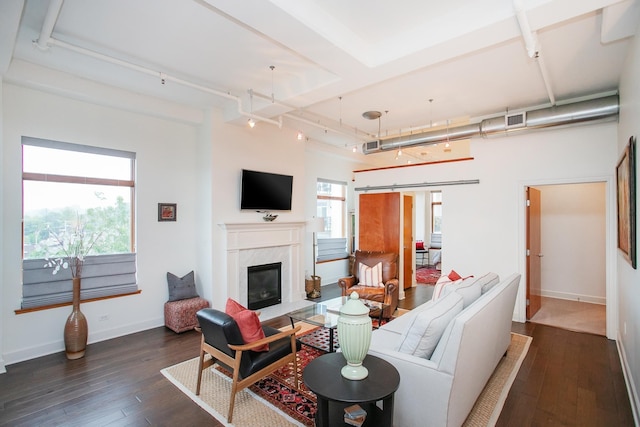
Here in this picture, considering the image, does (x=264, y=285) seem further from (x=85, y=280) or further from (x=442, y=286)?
(x=442, y=286)

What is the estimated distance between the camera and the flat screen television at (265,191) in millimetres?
5004

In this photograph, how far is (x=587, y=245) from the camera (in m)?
5.66

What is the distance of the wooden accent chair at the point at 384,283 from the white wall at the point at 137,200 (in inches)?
102

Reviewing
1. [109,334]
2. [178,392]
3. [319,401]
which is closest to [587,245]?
[319,401]

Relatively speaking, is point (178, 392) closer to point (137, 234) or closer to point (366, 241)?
point (137, 234)

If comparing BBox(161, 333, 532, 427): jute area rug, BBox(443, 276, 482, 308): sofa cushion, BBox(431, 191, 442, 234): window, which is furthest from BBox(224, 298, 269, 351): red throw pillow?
BBox(431, 191, 442, 234): window

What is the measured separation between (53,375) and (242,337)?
2.21 metres

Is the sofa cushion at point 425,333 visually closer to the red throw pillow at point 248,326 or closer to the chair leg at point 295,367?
the chair leg at point 295,367

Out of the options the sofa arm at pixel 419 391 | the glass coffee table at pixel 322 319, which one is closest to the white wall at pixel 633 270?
the sofa arm at pixel 419 391

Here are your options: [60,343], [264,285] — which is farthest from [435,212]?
[60,343]

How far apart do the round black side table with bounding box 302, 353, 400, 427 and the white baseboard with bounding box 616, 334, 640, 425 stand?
A: 1984mm

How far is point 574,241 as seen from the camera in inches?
228

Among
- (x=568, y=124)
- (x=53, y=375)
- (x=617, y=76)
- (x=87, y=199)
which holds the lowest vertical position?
(x=53, y=375)

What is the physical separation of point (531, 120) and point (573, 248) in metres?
3.03
